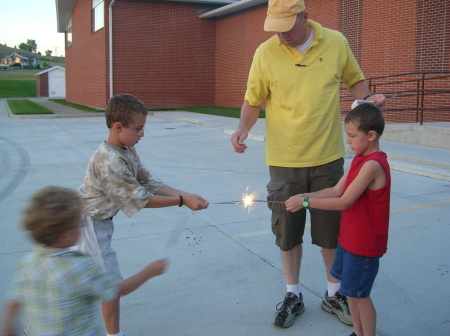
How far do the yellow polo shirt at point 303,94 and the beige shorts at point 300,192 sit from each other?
0.06 metres

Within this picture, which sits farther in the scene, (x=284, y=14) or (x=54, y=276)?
(x=284, y=14)

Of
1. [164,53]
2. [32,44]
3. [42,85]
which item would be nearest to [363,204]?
[164,53]

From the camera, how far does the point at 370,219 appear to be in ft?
8.66

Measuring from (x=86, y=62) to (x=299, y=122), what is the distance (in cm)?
2823

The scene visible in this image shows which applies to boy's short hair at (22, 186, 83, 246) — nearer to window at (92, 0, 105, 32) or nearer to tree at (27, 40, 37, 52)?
window at (92, 0, 105, 32)

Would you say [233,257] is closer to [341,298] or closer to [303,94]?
[341,298]

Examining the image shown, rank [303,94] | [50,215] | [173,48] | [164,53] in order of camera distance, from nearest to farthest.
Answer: [50,215] < [303,94] < [164,53] < [173,48]

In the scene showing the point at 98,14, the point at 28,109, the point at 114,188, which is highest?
the point at 98,14

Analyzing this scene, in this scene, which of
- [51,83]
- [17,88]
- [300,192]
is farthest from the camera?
[17,88]

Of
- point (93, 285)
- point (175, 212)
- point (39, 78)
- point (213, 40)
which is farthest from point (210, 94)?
point (39, 78)

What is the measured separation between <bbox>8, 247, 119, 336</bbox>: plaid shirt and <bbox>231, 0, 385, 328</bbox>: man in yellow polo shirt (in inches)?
61.0

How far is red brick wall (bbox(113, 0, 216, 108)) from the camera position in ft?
78.3

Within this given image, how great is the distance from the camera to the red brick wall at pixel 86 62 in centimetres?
2472

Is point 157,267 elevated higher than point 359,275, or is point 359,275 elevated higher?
point 157,267
